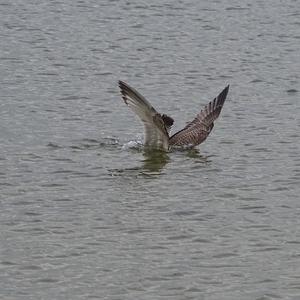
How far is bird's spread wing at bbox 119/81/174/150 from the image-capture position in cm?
1445

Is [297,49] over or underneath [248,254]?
over

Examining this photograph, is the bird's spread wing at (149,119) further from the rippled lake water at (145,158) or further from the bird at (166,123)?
the rippled lake water at (145,158)

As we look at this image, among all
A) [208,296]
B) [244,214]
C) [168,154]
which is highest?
[168,154]

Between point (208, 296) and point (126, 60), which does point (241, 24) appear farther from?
point (208, 296)

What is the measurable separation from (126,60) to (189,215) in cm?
825

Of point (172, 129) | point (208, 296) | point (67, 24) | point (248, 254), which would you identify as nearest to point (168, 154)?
point (172, 129)

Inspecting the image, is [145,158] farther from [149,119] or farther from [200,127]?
[200,127]

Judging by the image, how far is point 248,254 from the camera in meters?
11.1

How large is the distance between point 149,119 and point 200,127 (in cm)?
130

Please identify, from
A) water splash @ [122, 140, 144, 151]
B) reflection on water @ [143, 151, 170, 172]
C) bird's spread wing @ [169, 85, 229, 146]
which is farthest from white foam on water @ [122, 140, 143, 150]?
bird's spread wing @ [169, 85, 229, 146]

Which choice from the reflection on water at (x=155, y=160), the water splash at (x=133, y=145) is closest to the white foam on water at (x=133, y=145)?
the water splash at (x=133, y=145)

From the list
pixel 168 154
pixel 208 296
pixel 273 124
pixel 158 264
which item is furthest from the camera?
pixel 273 124

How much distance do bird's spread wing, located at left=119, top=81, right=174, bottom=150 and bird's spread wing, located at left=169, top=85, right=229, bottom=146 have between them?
297 mm

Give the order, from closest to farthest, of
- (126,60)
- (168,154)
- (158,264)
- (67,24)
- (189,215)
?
(158,264) < (189,215) < (168,154) < (126,60) < (67,24)
